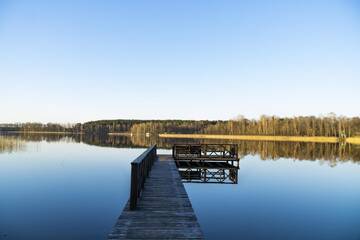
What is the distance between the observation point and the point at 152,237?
7.30m

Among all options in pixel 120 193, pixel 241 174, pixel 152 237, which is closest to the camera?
pixel 152 237

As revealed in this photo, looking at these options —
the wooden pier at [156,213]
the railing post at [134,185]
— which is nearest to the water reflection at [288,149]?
the wooden pier at [156,213]

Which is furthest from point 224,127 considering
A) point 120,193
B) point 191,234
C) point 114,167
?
point 191,234

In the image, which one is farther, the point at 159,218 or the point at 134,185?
the point at 134,185

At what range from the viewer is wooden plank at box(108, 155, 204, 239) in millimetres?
7516

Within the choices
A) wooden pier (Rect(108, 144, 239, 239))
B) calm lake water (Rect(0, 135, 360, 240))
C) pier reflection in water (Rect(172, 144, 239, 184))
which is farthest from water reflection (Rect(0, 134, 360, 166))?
wooden pier (Rect(108, 144, 239, 239))

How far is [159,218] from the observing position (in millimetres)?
8758

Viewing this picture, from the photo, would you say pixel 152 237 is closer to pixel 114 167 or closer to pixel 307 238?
pixel 307 238

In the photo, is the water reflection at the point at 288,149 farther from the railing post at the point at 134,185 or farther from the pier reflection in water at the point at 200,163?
the railing post at the point at 134,185

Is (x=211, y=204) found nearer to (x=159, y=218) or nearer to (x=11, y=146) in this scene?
(x=159, y=218)

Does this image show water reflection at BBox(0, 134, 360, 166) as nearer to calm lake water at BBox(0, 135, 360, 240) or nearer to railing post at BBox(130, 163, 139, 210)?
calm lake water at BBox(0, 135, 360, 240)

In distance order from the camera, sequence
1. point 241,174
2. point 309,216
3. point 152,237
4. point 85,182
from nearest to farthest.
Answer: point 152,237
point 309,216
point 85,182
point 241,174

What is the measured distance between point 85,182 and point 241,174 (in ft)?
39.7

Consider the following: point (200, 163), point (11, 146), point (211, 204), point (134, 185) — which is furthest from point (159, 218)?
point (11, 146)
